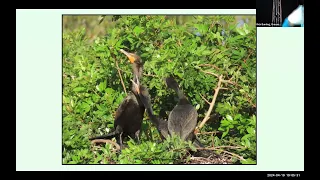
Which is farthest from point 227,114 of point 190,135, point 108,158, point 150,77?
point 108,158

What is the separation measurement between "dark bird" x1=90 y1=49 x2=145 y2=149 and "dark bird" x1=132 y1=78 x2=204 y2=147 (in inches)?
1.6

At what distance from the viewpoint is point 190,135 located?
4355mm

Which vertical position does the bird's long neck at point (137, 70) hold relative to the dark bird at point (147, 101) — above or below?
above

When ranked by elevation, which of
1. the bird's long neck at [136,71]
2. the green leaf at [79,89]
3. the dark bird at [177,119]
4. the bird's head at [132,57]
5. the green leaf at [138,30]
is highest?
the green leaf at [138,30]

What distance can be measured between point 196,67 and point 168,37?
0.27 meters

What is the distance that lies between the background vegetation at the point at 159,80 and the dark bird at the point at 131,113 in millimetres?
38

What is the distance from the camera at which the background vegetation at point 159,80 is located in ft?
14.3

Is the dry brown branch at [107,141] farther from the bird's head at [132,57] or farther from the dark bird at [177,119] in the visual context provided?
the bird's head at [132,57]

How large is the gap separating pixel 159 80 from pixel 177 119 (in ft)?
0.90

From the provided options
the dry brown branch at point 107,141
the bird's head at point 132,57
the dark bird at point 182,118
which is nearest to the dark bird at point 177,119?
the dark bird at point 182,118

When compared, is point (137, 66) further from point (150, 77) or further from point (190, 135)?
point (190, 135)

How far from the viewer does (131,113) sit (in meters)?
4.38

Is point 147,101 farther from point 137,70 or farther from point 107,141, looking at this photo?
point 107,141

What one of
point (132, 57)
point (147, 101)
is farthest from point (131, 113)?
point (132, 57)
